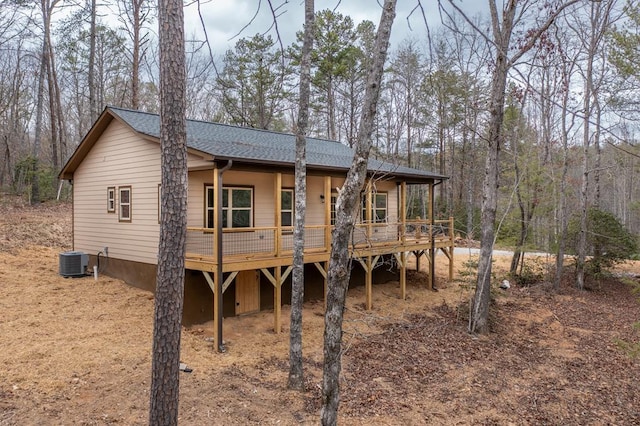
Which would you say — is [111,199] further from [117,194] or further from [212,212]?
[212,212]

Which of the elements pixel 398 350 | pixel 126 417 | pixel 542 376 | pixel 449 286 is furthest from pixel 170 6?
pixel 449 286

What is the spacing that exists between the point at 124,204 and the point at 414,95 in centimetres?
1923

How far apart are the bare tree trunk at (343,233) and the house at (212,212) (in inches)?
171

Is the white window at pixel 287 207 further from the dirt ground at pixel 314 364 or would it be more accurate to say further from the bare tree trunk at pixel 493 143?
the bare tree trunk at pixel 493 143

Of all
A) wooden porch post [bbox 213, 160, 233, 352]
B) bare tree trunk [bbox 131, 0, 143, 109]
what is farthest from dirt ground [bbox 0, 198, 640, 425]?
bare tree trunk [bbox 131, 0, 143, 109]

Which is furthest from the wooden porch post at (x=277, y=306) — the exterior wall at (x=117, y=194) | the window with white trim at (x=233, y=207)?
the exterior wall at (x=117, y=194)

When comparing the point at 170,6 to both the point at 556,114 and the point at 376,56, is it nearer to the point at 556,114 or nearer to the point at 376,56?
the point at 376,56

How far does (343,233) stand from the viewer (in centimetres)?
374

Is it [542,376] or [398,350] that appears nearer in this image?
[542,376]

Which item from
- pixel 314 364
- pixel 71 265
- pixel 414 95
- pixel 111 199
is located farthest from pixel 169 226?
pixel 414 95

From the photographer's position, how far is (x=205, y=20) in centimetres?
396

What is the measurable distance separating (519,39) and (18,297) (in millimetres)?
13736

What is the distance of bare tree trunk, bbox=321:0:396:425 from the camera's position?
372 centimetres

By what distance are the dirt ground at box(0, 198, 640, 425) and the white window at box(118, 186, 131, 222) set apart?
1.86 metres
